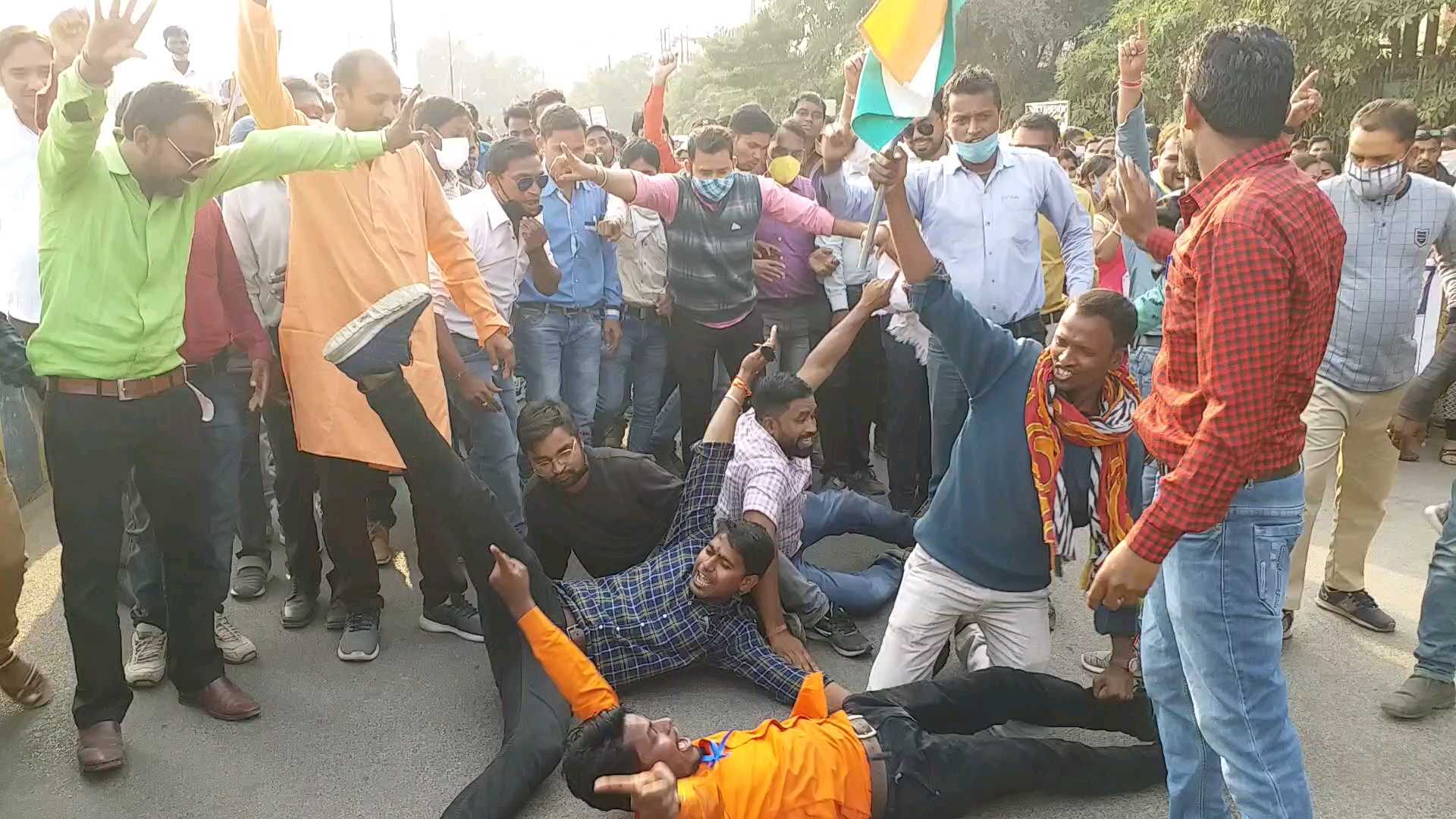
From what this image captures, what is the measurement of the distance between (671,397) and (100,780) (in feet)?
10.9

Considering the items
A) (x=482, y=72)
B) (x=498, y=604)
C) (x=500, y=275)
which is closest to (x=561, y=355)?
(x=500, y=275)

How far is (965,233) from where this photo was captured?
167 inches

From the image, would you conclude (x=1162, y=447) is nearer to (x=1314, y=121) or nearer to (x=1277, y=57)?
(x=1277, y=57)

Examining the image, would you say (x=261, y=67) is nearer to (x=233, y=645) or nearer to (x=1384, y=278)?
(x=233, y=645)

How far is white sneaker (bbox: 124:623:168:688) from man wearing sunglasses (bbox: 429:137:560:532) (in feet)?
4.15

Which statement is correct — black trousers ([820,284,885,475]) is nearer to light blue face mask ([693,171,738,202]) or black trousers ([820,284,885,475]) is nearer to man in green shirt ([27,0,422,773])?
light blue face mask ([693,171,738,202])

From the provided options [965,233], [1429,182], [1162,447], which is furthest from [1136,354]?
[1162,447]

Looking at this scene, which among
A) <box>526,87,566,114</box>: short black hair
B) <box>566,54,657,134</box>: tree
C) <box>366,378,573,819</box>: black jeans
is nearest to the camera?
<box>366,378,573,819</box>: black jeans

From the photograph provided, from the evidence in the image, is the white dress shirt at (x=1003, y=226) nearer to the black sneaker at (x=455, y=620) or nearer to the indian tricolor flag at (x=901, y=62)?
the indian tricolor flag at (x=901, y=62)

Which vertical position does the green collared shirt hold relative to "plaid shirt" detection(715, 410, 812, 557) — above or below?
above

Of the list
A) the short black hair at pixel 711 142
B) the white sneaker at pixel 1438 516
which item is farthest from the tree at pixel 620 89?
the white sneaker at pixel 1438 516

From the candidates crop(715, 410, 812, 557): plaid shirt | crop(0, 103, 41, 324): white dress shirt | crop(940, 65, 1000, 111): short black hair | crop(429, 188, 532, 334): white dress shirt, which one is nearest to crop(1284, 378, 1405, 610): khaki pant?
crop(940, 65, 1000, 111): short black hair

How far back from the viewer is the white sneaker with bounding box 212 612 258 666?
3.73 m

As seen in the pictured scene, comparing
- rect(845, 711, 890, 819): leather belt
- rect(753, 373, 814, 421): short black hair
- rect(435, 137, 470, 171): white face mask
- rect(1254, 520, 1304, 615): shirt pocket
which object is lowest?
rect(845, 711, 890, 819): leather belt
